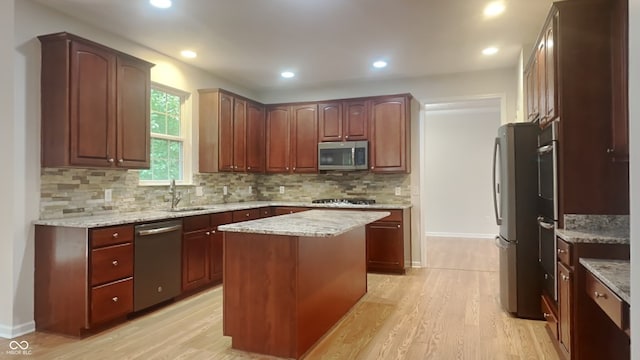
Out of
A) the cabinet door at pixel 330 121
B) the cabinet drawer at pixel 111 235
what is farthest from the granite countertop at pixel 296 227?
the cabinet door at pixel 330 121

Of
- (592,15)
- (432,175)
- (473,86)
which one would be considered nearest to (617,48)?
(592,15)

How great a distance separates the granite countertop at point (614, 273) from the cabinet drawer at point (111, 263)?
326 centimetres

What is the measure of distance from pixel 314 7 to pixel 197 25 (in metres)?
1.16

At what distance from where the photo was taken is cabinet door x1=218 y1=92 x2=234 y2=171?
16.7 feet

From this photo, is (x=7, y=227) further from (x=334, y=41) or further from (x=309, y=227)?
(x=334, y=41)

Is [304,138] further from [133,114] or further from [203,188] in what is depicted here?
[133,114]

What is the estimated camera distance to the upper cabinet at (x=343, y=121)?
219 inches

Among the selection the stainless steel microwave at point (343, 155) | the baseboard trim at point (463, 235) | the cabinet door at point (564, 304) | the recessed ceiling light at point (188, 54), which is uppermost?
the recessed ceiling light at point (188, 54)

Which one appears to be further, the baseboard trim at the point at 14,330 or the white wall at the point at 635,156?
the baseboard trim at the point at 14,330

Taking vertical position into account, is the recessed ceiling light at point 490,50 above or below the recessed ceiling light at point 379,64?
below

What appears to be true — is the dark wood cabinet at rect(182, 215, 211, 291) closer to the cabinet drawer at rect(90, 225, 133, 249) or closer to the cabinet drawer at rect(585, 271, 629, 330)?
the cabinet drawer at rect(90, 225, 133, 249)

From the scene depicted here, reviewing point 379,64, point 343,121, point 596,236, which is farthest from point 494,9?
point 343,121

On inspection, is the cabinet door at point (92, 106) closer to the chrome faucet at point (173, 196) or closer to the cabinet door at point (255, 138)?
the chrome faucet at point (173, 196)

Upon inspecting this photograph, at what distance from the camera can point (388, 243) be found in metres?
5.15
